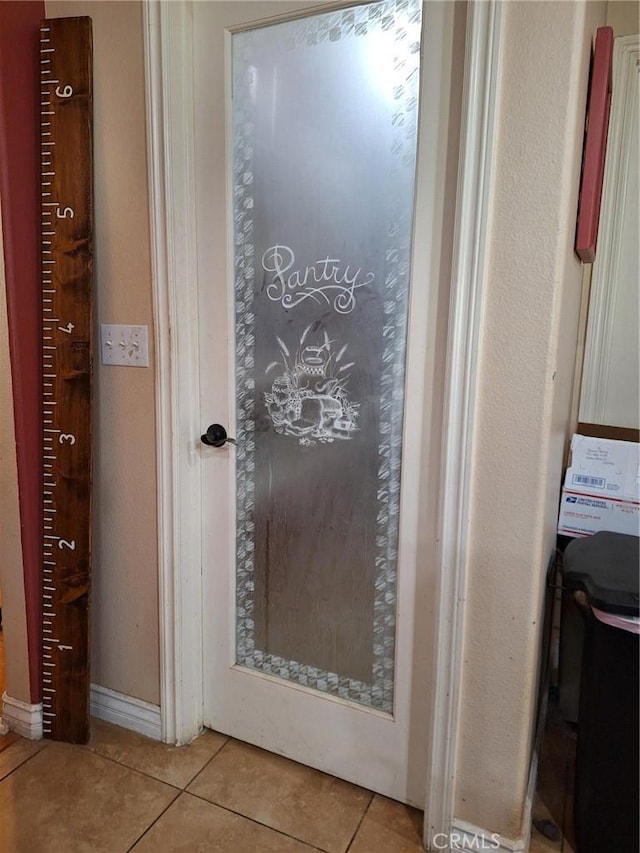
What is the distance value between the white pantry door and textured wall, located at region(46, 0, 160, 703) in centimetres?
17

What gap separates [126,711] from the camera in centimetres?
189

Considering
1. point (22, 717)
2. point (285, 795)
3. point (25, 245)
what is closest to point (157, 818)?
point (285, 795)

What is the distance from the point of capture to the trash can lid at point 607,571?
1.25 metres

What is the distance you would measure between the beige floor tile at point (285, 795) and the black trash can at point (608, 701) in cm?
58

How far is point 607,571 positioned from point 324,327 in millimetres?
891

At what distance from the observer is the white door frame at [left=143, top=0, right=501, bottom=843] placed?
1236 millimetres

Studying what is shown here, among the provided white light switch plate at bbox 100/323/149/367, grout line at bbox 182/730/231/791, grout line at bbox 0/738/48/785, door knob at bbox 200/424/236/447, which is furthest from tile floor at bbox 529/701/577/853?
white light switch plate at bbox 100/323/149/367

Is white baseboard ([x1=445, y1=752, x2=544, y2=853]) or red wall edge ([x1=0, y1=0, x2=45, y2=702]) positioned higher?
red wall edge ([x1=0, y1=0, x2=45, y2=702])

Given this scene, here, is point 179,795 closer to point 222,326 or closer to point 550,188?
point 222,326

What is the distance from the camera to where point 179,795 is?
64.6 inches

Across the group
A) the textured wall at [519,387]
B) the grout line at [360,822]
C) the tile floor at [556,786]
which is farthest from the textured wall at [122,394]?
the tile floor at [556,786]

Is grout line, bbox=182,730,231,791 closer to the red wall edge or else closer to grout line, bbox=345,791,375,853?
grout line, bbox=345,791,375,853

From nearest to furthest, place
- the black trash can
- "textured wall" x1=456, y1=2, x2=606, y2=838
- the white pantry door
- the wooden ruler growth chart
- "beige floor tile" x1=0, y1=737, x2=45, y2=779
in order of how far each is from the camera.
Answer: "textured wall" x1=456, y1=2, x2=606, y2=838 < the black trash can < the white pantry door < the wooden ruler growth chart < "beige floor tile" x1=0, y1=737, x2=45, y2=779

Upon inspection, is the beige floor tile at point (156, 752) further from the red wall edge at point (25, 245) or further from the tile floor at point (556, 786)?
the tile floor at point (556, 786)
